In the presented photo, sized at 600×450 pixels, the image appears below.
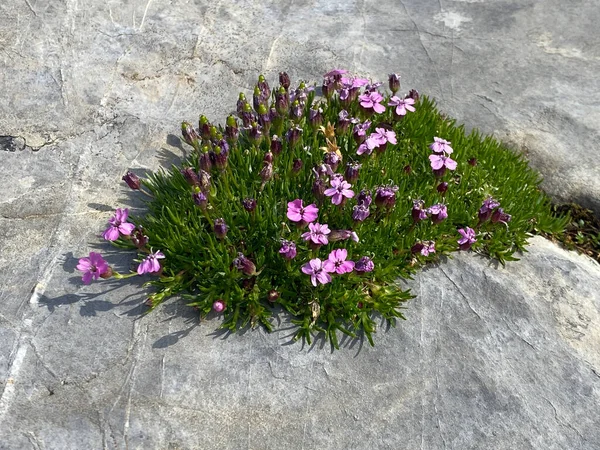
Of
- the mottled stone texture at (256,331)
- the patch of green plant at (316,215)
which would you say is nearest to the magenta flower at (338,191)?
the patch of green plant at (316,215)

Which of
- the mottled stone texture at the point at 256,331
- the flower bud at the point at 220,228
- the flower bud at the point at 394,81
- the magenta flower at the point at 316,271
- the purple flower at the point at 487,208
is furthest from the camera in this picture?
the flower bud at the point at 394,81

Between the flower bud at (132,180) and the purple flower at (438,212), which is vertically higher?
the purple flower at (438,212)

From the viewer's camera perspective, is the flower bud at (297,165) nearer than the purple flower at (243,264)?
No

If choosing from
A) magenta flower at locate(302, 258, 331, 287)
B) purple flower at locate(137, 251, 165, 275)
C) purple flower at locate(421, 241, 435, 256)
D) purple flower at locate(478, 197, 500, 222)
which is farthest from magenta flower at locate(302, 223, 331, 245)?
purple flower at locate(478, 197, 500, 222)

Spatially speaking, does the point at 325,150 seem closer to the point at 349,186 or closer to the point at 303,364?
the point at 349,186

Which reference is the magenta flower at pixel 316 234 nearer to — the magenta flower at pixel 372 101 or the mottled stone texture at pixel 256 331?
the mottled stone texture at pixel 256 331

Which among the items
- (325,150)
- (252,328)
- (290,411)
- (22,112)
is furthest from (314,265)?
(22,112)
